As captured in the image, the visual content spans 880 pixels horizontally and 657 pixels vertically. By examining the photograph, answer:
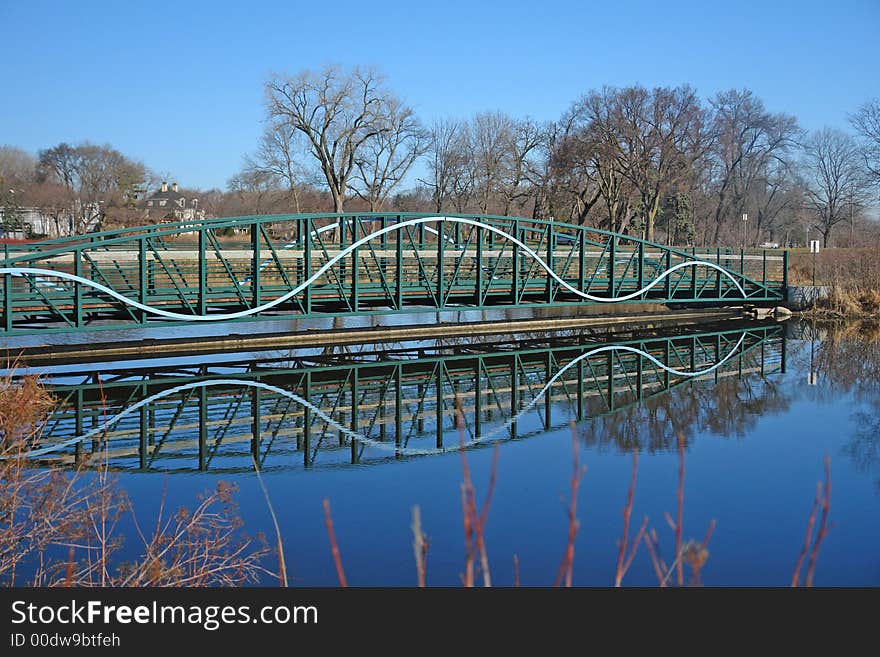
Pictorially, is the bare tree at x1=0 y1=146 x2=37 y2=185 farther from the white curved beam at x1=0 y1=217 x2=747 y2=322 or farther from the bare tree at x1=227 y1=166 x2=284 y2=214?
the white curved beam at x1=0 y1=217 x2=747 y2=322

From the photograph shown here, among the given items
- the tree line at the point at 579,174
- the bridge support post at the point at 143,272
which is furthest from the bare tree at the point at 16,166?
the bridge support post at the point at 143,272

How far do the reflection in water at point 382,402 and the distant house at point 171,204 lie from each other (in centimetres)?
4617

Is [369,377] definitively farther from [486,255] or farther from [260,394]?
[486,255]

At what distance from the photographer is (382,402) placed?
618 inches

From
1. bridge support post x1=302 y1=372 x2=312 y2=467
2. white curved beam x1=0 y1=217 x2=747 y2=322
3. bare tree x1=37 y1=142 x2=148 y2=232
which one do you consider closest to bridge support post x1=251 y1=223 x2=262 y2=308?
white curved beam x1=0 y1=217 x2=747 y2=322

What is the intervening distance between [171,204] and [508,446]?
68169 mm

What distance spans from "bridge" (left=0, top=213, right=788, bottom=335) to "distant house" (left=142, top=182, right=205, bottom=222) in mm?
40078

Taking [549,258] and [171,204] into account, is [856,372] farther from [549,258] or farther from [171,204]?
[171,204]

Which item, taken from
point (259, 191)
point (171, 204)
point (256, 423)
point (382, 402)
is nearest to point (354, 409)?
point (382, 402)

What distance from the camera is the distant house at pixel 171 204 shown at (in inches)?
2660

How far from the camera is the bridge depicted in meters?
18.5

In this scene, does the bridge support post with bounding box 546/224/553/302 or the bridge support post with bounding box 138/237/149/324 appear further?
the bridge support post with bounding box 546/224/553/302

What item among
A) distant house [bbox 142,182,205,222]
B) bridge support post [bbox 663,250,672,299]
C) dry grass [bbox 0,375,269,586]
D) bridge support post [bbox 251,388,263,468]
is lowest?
bridge support post [bbox 251,388,263,468]

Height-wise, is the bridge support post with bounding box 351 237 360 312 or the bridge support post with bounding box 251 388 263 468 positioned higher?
the bridge support post with bounding box 351 237 360 312
